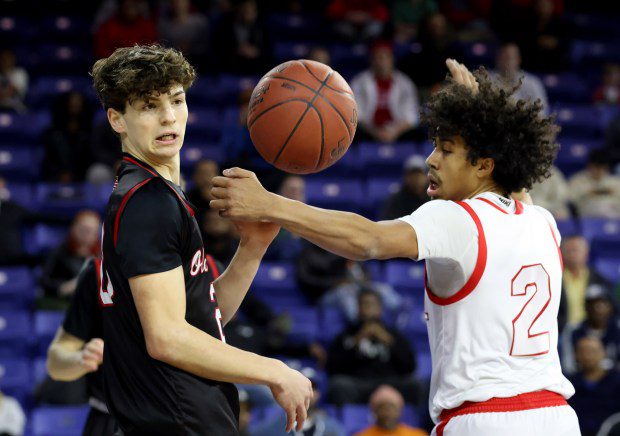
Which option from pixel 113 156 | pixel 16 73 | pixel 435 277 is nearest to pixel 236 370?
pixel 435 277

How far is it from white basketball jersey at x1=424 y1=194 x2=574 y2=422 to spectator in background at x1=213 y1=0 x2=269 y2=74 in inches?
342

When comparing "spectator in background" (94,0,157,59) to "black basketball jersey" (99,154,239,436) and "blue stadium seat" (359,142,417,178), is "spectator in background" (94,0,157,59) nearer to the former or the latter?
"blue stadium seat" (359,142,417,178)

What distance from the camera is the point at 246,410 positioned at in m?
7.61

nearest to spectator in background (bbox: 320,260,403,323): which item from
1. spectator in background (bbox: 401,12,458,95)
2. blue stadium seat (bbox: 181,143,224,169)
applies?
blue stadium seat (bbox: 181,143,224,169)

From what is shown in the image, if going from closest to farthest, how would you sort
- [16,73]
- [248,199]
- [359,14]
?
[248,199] < [16,73] < [359,14]

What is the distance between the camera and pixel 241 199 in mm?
3428

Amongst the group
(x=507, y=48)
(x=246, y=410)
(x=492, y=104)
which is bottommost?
(x=246, y=410)

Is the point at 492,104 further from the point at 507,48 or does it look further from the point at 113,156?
the point at 507,48

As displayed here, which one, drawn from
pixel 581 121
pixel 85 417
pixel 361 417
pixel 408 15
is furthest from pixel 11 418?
pixel 408 15

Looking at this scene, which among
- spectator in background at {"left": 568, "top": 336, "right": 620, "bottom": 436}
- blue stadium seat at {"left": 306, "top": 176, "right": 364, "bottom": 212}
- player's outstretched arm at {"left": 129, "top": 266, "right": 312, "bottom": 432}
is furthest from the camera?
blue stadium seat at {"left": 306, "top": 176, "right": 364, "bottom": 212}

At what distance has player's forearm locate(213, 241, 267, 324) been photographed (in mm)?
3730

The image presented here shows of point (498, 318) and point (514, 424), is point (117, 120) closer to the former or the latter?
point (498, 318)

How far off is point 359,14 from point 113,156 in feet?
13.9

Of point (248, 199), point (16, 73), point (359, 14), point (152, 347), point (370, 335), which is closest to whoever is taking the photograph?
point (152, 347)
